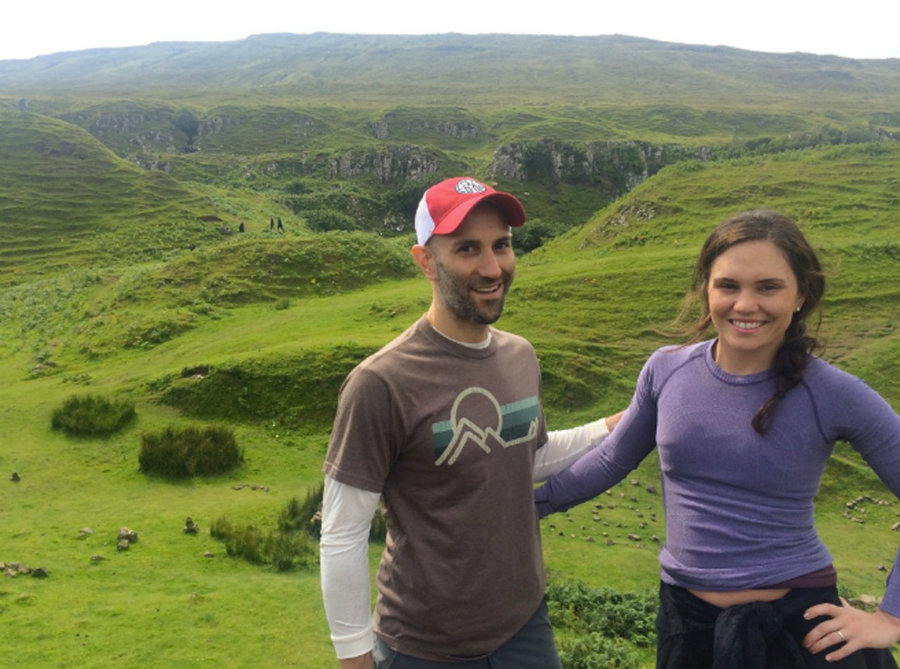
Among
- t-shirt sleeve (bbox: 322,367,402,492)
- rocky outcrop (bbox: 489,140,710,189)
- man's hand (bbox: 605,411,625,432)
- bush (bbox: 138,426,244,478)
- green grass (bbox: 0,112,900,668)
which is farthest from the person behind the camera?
rocky outcrop (bbox: 489,140,710,189)

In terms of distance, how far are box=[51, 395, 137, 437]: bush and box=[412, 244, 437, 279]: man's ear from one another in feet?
42.3

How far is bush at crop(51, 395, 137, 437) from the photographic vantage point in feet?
44.9

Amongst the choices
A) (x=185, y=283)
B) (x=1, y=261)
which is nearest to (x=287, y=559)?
(x=185, y=283)

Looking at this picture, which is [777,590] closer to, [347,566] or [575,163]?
[347,566]

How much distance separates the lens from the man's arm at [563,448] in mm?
3740

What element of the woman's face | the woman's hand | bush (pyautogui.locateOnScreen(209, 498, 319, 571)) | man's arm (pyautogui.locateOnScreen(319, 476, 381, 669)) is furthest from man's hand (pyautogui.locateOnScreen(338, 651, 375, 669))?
bush (pyautogui.locateOnScreen(209, 498, 319, 571))

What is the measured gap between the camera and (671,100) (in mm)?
143250

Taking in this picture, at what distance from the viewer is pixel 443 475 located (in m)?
3.02

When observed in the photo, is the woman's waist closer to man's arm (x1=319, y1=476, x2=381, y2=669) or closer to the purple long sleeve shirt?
the purple long sleeve shirt

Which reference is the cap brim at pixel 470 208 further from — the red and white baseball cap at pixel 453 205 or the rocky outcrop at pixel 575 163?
the rocky outcrop at pixel 575 163

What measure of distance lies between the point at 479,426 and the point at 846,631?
1.79 metres

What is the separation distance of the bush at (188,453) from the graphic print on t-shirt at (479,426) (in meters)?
10.2

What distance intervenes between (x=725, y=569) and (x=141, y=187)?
62927 millimetres

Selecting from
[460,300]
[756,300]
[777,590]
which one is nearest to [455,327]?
[460,300]
